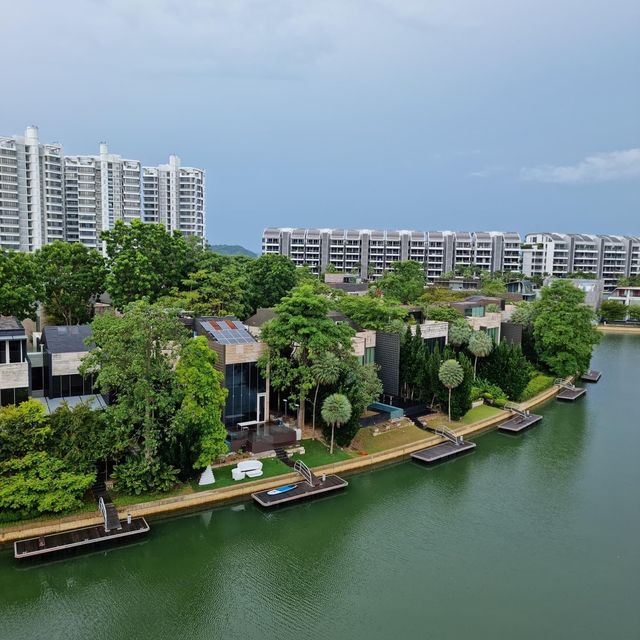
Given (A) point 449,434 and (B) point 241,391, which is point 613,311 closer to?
(A) point 449,434

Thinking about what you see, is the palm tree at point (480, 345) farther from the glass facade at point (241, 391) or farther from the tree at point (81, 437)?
the tree at point (81, 437)

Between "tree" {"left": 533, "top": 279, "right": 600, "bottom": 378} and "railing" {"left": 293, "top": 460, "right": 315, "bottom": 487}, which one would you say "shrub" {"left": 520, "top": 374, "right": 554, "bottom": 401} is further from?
"railing" {"left": 293, "top": 460, "right": 315, "bottom": 487}

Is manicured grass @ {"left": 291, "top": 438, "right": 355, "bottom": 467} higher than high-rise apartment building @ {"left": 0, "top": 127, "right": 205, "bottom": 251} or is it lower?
lower

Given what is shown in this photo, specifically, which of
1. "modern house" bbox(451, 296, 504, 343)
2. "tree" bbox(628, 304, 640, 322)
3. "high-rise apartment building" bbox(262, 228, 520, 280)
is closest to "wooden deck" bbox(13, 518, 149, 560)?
"modern house" bbox(451, 296, 504, 343)

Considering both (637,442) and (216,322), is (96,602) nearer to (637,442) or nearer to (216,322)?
(216,322)

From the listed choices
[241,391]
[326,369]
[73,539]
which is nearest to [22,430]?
[73,539]
